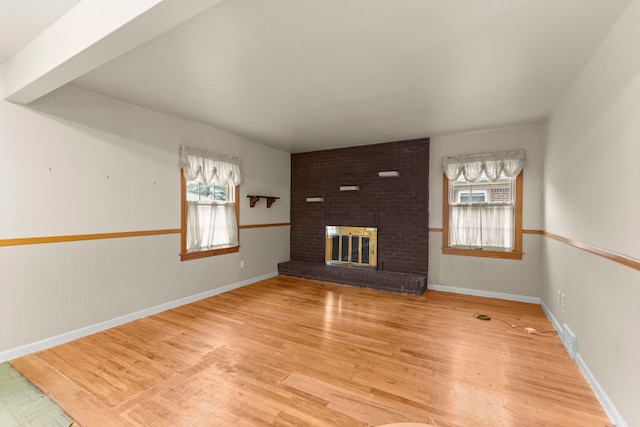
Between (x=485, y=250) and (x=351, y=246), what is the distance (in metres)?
2.23

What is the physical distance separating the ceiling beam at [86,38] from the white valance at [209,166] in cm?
167

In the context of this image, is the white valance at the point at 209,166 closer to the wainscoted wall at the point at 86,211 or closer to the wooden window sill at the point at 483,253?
the wainscoted wall at the point at 86,211

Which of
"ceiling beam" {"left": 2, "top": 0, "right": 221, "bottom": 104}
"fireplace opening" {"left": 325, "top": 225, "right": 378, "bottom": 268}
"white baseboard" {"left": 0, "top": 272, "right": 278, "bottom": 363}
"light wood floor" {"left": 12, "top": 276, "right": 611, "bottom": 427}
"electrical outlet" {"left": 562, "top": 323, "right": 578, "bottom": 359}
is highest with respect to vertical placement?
"ceiling beam" {"left": 2, "top": 0, "right": 221, "bottom": 104}

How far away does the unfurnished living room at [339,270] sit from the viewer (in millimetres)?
1849

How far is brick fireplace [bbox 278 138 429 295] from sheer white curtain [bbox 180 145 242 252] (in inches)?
62.6

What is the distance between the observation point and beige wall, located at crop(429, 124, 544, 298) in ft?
13.8

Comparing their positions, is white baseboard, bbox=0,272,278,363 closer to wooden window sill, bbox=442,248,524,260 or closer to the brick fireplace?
the brick fireplace

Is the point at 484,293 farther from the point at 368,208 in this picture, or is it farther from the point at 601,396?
the point at 601,396

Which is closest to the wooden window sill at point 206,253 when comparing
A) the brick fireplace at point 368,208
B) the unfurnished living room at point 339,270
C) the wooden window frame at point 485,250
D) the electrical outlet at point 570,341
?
the unfurnished living room at point 339,270

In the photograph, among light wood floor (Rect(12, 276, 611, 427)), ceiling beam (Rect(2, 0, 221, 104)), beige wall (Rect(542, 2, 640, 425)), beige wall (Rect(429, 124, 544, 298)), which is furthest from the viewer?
beige wall (Rect(429, 124, 544, 298))

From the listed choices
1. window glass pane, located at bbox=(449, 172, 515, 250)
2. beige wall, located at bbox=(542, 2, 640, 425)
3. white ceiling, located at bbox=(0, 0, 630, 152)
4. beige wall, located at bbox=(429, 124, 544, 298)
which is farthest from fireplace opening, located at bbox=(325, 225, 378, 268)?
beige wall, located at bbox=(542, 2, 640, 425)

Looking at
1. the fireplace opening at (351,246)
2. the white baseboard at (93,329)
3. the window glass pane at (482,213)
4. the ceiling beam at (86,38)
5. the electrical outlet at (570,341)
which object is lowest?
the white baseboard at (93,329)

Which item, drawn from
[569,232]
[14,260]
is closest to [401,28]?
[569,232]

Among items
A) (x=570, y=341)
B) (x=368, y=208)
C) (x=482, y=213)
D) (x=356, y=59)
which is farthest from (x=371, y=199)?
(x=570, y=341)
